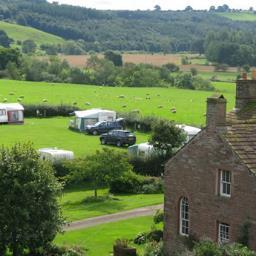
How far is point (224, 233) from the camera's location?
27.6m

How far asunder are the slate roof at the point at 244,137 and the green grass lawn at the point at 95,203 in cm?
1614

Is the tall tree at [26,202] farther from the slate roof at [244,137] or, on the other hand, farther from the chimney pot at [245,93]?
the chimney pot at [245,93]

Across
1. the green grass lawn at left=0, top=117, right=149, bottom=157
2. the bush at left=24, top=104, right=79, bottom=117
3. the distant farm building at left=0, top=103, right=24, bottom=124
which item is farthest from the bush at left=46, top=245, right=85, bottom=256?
the bush at left=24, top=104, right=79, bottom=117

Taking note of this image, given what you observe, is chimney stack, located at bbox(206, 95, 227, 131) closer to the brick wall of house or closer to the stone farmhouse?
the stone farmhouse

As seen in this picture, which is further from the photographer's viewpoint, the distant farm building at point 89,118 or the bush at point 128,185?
the distant farm building at point 89,118

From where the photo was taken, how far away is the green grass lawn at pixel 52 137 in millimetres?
65062

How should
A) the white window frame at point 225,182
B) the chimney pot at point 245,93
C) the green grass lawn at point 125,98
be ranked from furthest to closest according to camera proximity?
the green grass lawn at point 125,98 < the chimney pot at point 245,93 < the white window frame at point 225,182

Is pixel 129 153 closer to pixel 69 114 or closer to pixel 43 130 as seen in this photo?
pixel 43 130

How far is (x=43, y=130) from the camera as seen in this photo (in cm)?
7506

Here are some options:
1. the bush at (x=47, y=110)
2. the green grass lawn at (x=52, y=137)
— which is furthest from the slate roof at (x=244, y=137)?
the bush at (x=47, y=110)

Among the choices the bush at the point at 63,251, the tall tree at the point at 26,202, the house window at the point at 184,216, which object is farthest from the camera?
the bush at the point at 63,251

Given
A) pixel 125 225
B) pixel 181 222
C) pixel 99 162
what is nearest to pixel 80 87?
pixel 99 162

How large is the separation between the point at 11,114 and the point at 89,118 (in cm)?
957

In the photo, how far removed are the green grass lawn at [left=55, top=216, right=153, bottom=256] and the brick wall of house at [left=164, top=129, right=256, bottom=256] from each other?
5.76 meters
